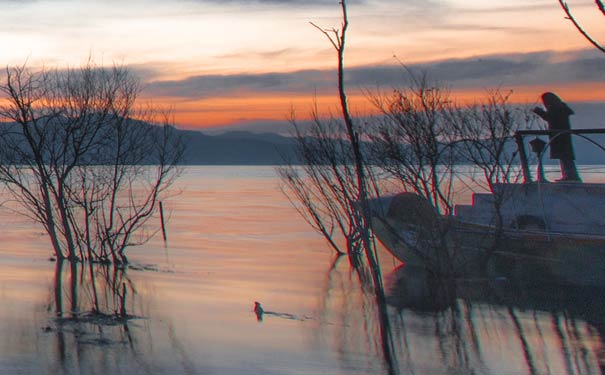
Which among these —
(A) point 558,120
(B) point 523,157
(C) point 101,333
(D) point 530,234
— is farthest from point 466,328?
(A) point 558,120

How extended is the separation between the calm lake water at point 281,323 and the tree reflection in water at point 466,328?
33mm

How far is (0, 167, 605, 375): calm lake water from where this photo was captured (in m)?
13.0

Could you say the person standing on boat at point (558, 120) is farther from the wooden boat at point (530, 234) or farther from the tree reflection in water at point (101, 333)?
the tree reflection in water at point (101, 333)

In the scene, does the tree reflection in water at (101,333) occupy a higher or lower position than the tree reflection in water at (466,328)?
higher

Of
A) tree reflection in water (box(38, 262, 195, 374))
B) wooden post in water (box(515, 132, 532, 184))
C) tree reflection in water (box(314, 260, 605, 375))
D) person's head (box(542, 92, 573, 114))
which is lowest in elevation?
tree reflection in water (box(314, 260, 605, 375))

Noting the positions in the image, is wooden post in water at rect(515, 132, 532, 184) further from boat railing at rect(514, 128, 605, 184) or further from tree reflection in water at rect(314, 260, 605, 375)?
tree reflection in water at rect(314, 260, 605, 375)

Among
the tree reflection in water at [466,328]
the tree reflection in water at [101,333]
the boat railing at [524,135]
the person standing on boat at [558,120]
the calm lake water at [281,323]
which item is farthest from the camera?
the person standing on boat at [558,120]

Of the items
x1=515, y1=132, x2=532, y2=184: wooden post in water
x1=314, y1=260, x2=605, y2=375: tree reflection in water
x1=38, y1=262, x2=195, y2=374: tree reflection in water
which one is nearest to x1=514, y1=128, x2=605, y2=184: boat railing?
x1=515, y1=132, x2=532, y2=184: wooden post in water

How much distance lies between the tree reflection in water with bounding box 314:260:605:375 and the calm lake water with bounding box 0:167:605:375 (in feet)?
0.11

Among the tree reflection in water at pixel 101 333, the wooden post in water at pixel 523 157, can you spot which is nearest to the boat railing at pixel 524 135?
the wooden post in water at pixel 523 157

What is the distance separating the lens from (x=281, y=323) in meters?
16.9

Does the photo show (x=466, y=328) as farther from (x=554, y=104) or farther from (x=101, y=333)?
(x=554, y=104)

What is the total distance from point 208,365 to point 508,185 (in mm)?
10948

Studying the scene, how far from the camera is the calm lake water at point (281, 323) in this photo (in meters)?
13.0
